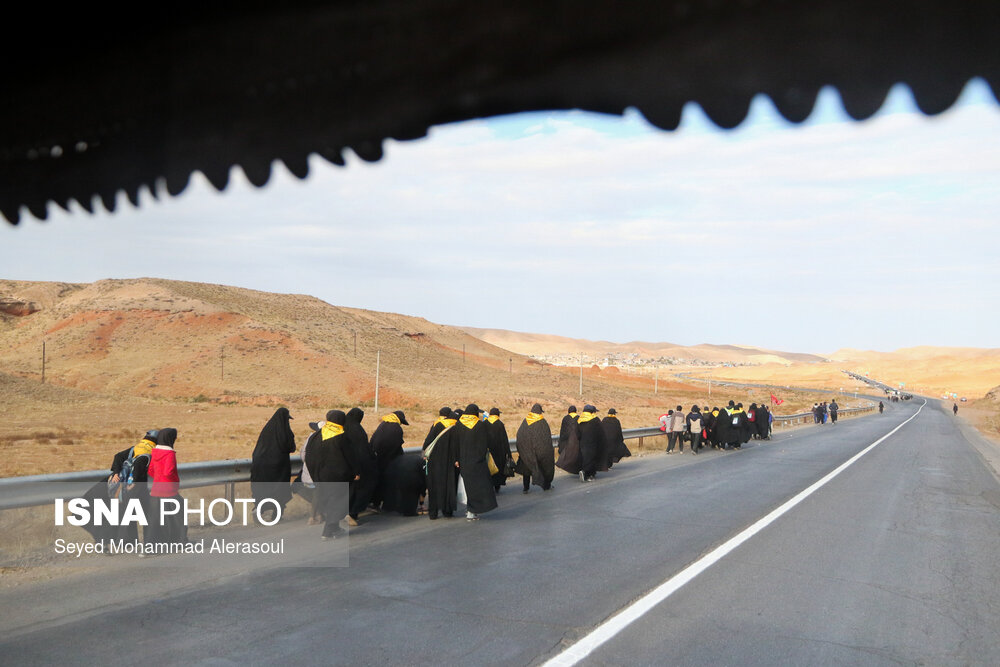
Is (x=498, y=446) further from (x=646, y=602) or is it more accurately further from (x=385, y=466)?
(x=646, y=602)

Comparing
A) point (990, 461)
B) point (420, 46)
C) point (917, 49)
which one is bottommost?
point (990, 461)

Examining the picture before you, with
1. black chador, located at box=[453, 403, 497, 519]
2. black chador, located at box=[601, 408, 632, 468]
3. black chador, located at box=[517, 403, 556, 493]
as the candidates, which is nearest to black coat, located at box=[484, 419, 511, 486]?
black chador, located at box=[453, 403, 497, 519]

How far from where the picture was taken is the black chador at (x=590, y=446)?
15413mm

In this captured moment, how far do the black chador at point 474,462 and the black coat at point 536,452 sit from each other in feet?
9.79

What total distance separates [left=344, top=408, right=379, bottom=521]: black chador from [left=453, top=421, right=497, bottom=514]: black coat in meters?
1.25

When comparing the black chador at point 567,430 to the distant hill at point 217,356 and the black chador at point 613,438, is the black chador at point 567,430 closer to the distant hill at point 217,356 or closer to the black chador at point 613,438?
the black chador at point 613,438

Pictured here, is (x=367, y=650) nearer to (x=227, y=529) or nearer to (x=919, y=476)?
(x=227, y=529)

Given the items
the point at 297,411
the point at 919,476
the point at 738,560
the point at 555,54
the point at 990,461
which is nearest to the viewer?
the point at 555,54

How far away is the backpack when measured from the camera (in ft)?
26.5

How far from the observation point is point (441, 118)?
198 centimetres

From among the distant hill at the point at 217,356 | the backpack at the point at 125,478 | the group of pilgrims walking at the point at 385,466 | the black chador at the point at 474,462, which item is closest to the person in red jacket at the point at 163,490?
the backpack at the point at 125,478

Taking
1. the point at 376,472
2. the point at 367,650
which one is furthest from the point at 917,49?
the point at 376,472

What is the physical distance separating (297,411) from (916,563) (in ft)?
124

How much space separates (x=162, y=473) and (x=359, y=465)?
2.41 meters
